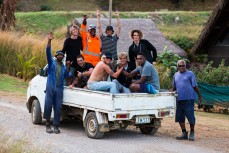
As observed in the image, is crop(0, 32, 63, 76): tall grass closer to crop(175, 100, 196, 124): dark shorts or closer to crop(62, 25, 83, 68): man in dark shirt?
crop(62, 25, 83, 68): man in dark shirt

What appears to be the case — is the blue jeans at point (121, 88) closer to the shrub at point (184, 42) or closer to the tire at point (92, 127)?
the tire at point (92, 127)

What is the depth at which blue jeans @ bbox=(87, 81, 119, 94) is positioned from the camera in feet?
42.8

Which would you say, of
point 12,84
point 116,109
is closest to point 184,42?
point 12,84

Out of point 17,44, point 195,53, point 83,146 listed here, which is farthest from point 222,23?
point 83,146

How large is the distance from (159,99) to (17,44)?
15.2m

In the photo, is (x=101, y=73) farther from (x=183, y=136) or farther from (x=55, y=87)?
(x=183, y=136)

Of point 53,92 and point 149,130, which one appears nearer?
point 53,92

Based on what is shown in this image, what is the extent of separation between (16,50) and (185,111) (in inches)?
597

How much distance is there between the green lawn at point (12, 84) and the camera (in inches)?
897

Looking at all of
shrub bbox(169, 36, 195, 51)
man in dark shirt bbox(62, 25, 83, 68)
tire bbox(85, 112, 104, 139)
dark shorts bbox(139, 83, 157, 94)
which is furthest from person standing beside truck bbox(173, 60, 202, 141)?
shrub bbox(169, 36, 195, 51)

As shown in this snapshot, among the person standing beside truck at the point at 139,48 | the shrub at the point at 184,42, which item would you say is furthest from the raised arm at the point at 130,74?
the shrub at the point at 184,42

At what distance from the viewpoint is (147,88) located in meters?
13.3

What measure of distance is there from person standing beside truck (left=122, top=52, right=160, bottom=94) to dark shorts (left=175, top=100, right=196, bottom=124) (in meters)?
0.65

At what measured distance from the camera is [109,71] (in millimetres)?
13414
